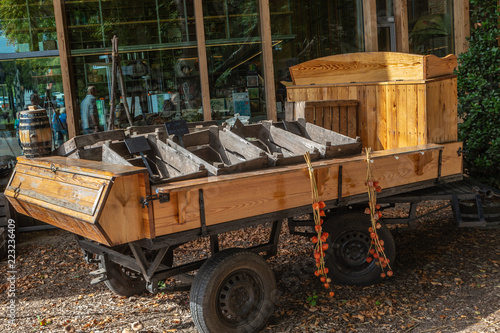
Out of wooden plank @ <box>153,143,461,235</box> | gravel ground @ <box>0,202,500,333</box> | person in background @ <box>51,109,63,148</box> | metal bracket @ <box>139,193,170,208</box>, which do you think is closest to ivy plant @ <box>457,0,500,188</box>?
gravel ground @ <box>0,202,500,333</box>

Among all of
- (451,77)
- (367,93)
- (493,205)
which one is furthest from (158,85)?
(493,205)

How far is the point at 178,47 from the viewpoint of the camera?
8414 millimetres

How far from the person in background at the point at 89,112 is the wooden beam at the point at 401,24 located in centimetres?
504

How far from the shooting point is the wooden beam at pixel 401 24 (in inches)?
355

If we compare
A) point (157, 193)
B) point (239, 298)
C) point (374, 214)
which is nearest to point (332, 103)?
point (374, 214)

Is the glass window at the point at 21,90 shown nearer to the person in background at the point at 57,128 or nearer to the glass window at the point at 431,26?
the person in background at the point at 57,128

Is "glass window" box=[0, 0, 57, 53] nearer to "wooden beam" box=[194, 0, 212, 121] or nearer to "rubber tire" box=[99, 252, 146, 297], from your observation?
"wooden beam" box=[194, 0, 212, 121]

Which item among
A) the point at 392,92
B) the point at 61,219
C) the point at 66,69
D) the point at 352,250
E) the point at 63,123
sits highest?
the point at 66,69

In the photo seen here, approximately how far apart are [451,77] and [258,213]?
9.29 ft

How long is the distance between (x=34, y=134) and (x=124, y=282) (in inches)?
58.7

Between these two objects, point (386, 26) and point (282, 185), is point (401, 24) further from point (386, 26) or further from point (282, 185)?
point (282, 185)

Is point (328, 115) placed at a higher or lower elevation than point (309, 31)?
lower

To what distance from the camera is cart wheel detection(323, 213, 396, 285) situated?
473cm

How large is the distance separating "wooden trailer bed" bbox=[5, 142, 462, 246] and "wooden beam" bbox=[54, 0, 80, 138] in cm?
350
